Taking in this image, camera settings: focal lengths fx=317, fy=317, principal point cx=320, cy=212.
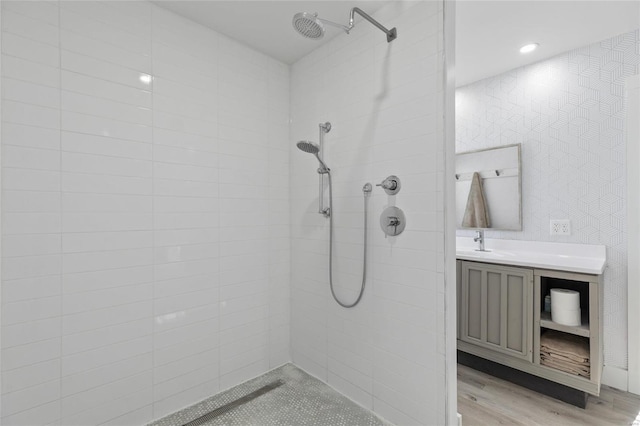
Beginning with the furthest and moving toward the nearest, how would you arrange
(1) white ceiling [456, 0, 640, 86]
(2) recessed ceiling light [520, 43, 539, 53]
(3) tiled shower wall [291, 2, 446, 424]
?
(2) recessed ceiling light [520, 43, 539, 53] → (1) white ceiling [456, 0, 640, 86] → (3) tiled shower wall [291, 2, 446, 424]

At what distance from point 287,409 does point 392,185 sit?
1.40 m

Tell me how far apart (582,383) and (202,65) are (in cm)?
298

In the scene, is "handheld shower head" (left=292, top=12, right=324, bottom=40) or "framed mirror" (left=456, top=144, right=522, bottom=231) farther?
"framed mirror" (left=456, top=144, right=522, bottom=231)

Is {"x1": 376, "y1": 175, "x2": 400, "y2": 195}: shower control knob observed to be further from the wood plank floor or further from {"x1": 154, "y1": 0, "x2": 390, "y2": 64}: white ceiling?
the wood plank floor

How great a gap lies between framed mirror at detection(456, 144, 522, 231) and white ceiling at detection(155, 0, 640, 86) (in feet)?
2.52

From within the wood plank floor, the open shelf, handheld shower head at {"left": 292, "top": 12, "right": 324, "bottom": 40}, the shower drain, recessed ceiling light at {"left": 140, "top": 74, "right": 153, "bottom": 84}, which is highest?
handheld shower head at {"left": 292, "top": 12, "right": 324, "bottom": 40}

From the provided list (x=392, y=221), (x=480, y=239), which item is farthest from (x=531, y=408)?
(x=392, y=221)

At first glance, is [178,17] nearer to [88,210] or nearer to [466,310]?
[88,210]

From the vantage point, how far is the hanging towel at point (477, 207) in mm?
2725

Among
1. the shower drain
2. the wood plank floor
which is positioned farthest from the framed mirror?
the shower drain

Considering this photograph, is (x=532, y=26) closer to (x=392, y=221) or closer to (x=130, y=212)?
(x=392, y=221)

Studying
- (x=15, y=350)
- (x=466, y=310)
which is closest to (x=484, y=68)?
(x=466, y=310)

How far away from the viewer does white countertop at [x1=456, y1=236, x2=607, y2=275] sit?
6.44ft

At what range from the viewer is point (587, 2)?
5.77ft
